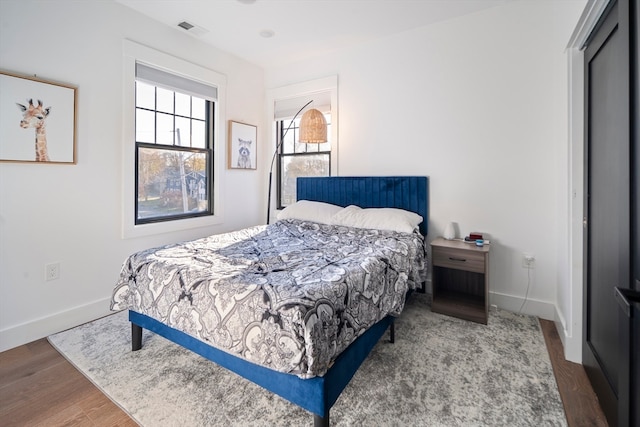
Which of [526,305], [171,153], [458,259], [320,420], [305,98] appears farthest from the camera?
[305,98]

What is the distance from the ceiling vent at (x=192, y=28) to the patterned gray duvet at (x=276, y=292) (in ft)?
7.32

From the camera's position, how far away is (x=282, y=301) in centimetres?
132

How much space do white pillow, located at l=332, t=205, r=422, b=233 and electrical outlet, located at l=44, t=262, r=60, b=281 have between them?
2.38 meters

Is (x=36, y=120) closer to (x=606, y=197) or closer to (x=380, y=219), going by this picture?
(x=380, y=219)

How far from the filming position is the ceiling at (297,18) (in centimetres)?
268

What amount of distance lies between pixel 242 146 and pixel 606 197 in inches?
140

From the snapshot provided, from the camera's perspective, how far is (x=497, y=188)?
2.78 m

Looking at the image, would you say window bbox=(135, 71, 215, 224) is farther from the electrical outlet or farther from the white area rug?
the white area rug

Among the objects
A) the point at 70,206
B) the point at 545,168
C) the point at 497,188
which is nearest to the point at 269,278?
the point at 70,206

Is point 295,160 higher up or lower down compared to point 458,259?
higher up

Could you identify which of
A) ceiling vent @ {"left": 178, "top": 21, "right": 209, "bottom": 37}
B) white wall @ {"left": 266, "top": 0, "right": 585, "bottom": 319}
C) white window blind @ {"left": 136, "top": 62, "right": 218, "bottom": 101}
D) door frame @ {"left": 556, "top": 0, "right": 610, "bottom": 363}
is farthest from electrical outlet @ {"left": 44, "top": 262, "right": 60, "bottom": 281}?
door frame @ {"left": 556, "top": 0, "right": 610, "bottom": 363}

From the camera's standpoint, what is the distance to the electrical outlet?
2.36m

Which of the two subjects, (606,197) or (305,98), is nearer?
(606,197)

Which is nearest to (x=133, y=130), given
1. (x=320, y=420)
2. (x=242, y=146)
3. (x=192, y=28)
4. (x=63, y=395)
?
(x=192, y=28)
